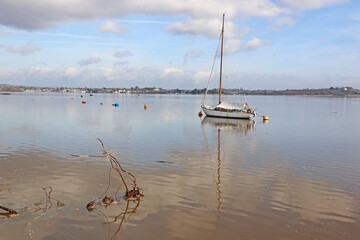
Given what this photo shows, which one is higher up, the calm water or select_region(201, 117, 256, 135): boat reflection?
the calm water

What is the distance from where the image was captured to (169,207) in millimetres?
11203

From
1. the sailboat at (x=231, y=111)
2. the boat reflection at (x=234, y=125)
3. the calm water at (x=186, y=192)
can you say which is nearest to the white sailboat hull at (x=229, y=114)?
the sailboat at (x=231, y=111)

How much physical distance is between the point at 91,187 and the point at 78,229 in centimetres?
408

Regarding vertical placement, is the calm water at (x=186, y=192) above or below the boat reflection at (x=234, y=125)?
above

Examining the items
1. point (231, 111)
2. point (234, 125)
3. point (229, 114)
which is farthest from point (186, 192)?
Result: point (231, 111)

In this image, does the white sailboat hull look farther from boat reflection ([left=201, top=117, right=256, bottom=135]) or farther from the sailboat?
boat reflection ([left=201, top=117, right=256, bottom=135])

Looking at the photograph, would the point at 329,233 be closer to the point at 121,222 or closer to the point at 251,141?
the point at 121,222

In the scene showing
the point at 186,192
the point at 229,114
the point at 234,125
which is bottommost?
the point at 234,125

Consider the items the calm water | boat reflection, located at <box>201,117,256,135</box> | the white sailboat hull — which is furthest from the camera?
the white sailboat hull

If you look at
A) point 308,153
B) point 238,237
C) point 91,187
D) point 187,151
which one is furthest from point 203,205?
point 308,153

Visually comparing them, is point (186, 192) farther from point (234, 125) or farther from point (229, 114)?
point (229, 114)

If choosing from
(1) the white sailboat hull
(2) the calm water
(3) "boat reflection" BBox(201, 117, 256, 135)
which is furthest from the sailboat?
(2) the calm water

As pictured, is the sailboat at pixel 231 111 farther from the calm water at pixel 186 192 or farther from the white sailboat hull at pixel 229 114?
the calm water at pixel 186 192

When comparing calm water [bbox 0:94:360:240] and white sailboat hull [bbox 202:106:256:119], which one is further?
white sailboat hull [bbox 202:106:256:119]
